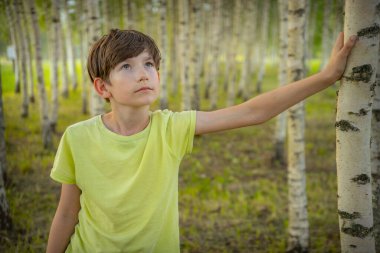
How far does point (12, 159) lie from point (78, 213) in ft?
22.5

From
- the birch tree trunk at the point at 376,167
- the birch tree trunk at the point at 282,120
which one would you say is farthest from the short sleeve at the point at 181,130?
the birch tree trunk at the point at 282,120

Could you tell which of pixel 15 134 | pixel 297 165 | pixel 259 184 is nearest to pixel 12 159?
pixel 15 134

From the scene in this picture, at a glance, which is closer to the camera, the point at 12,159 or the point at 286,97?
the point at 286,97

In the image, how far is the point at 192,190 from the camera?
7.10m

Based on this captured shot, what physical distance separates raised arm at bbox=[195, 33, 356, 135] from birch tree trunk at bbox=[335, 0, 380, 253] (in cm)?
6

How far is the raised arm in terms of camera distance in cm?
193

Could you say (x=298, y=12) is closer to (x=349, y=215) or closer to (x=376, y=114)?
(x=376, y=114)

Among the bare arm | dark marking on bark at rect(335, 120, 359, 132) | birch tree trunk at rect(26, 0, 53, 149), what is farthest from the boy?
birch tree trunk at rect(26, 0, 53, 149)

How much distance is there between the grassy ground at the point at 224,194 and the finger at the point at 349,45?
3780 mm

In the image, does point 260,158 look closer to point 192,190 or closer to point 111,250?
point 192,190

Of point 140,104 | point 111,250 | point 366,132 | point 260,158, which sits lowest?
point 260,158

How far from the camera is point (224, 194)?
23.1ft

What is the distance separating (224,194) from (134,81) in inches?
216

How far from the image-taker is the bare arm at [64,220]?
2.11m
